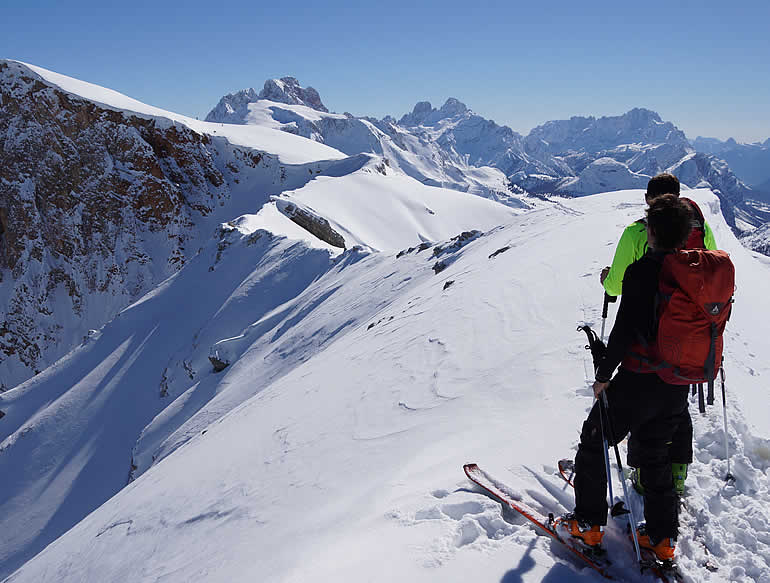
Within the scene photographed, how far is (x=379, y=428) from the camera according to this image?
6363mm

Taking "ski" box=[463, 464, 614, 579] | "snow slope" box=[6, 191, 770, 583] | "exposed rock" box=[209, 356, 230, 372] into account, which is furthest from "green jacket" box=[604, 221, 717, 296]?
"exposed rock" box=[209, 356, 230, 372]

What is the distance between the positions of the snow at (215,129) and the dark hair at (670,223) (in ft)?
174

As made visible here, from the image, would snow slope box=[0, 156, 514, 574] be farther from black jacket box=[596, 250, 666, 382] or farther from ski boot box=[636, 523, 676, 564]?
black jacket box=[596, 250, 666, 382]

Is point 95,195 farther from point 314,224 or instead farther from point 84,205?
point 314,224

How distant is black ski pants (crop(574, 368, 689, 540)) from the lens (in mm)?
2906

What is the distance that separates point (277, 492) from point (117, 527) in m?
4.28

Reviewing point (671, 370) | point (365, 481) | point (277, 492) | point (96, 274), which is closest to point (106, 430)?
point (277, 492)

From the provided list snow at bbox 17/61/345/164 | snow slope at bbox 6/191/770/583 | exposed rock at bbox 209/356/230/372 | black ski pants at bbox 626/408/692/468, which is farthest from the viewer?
snow at bbox 17/61/345/164

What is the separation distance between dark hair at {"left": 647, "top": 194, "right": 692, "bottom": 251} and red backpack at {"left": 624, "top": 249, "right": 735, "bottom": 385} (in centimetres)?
9

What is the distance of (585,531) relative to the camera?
10.4ft

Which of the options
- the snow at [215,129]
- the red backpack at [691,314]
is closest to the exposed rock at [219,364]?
the red backpack at [691,314]

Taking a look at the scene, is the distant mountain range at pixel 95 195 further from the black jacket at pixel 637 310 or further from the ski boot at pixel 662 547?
the ski boot at pixel 662 547

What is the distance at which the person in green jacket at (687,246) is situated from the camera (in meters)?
3.17

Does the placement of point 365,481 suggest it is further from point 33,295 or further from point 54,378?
point 33,295
